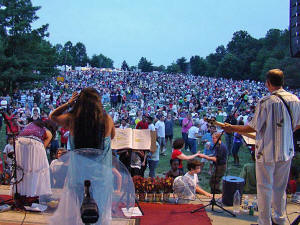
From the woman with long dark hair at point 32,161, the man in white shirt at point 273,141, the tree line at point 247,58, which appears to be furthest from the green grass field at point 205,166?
the tree line at point 247,58

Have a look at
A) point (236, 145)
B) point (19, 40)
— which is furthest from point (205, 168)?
point (19, 40)

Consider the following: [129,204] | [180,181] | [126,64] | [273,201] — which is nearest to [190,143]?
[180,181]

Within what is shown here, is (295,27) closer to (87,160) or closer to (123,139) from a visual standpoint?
(123,139)

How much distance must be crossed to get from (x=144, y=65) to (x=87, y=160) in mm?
114419

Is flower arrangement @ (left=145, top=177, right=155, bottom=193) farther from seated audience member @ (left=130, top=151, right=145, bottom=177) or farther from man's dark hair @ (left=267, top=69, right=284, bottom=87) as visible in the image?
man's dark hair @ (left=267, top=69, right=284, bottom=87)

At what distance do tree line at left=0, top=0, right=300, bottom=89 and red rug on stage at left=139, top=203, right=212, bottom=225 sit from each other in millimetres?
23638

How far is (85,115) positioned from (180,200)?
3720 millimetres

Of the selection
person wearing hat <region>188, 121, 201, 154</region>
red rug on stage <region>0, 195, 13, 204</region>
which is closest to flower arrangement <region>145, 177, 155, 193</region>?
red rug on stage <region>0, 195, 13, 204</region>

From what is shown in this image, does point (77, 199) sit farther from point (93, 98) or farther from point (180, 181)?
point (180, 181)

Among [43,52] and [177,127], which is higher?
[43,52]

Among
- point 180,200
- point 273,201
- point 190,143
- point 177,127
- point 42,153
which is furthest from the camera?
point 177,127

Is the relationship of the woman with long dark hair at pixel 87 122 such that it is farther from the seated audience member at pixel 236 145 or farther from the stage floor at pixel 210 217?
the seated audience member at pixel 236 145

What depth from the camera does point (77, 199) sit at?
2826 mm

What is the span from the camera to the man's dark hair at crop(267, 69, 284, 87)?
12.5 feet
